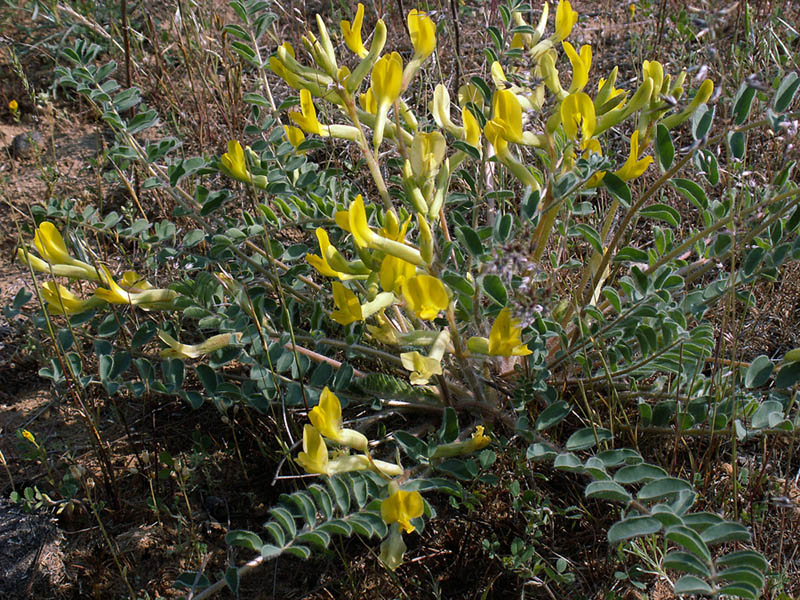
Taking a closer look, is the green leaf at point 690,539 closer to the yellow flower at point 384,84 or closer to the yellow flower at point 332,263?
the yellow flower at point 332,263

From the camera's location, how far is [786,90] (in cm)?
155

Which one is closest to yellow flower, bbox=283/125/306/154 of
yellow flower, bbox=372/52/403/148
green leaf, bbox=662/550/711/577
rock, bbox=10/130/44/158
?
yellow flower, bbox=372/52/403/148

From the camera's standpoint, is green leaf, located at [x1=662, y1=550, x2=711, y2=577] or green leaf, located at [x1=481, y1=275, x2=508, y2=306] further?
green leaf, located at [x1=481, y1=275, x2=508, y2=306]

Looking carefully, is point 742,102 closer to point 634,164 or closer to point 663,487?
point 634,164

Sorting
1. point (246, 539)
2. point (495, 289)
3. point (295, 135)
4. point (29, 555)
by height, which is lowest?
point (29, 555)

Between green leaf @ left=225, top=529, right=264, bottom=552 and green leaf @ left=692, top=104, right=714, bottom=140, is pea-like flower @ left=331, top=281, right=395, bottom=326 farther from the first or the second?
green leaf @ left=692, top=104, right=714, bottom=140

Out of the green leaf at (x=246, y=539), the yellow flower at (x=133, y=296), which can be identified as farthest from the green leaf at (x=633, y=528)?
the yellow flower at (x=133, y=296)

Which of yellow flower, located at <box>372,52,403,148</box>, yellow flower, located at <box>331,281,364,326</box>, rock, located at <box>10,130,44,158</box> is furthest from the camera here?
rock, located at <box>10,130,44,158</box>

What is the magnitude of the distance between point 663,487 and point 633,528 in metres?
0.14

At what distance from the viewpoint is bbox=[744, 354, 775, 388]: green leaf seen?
1537 millimetres

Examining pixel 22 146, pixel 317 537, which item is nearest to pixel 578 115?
pixel 317 537

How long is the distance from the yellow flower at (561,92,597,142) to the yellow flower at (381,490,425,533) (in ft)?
2.48

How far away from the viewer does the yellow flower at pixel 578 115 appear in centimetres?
144

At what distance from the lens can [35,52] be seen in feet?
11.5
